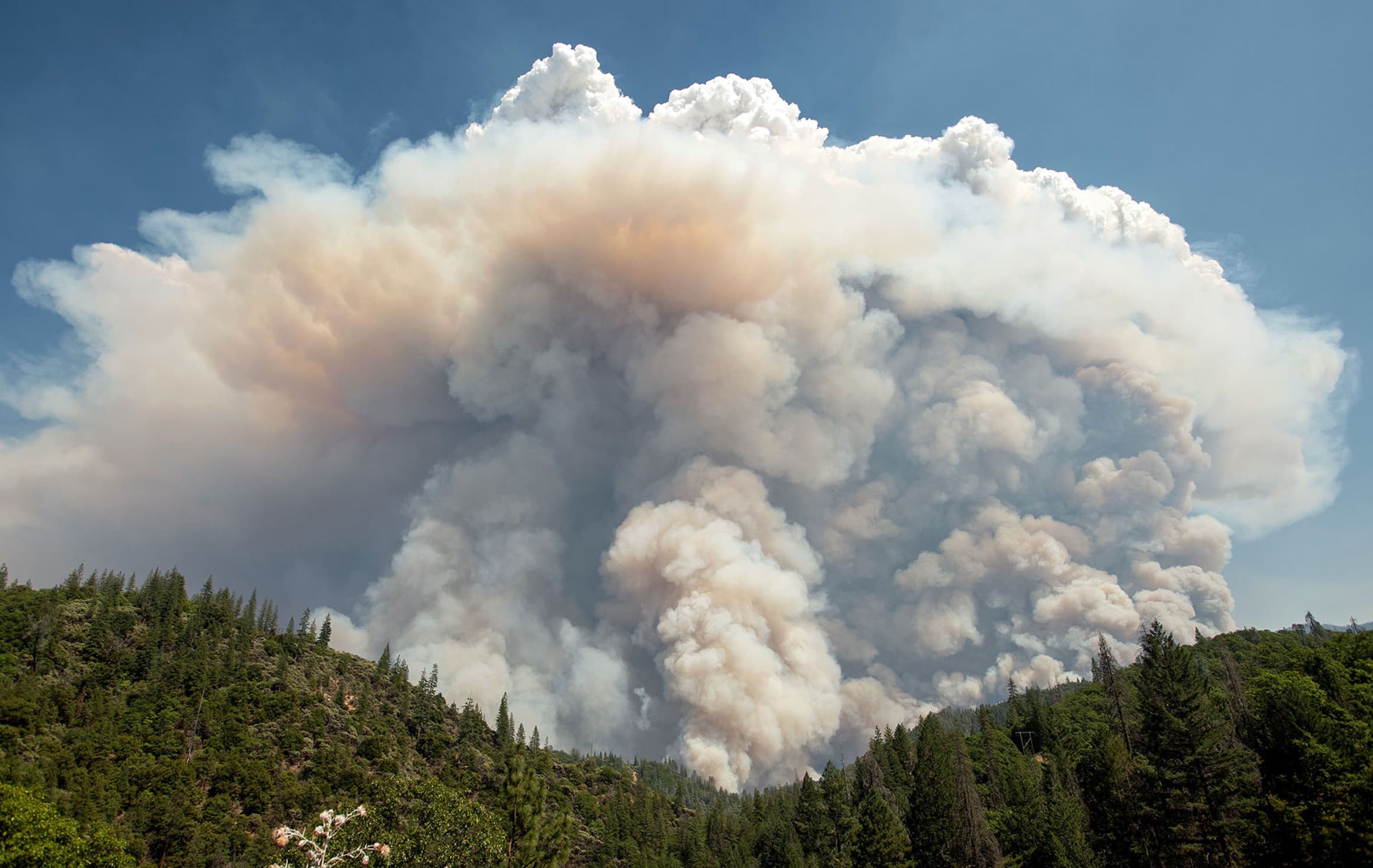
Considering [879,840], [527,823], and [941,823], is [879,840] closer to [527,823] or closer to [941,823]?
[941,823]

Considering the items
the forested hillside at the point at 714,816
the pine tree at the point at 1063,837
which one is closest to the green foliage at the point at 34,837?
the forested hillside at the point at 714,816

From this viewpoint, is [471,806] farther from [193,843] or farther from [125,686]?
[125,686]

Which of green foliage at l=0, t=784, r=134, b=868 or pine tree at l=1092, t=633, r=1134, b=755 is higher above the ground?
pine tree at l=1092, t=633, r=1134, b=755

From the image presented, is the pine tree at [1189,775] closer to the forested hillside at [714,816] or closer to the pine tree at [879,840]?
the forested hillside at [714,816]

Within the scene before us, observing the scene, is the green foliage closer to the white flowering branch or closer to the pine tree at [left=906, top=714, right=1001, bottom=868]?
the white flowering branch

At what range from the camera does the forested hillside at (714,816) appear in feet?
167

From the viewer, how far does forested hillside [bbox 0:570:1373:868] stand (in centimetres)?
5091

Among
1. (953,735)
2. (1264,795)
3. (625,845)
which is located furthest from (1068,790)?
(625,845)

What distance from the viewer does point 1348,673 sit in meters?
82.8

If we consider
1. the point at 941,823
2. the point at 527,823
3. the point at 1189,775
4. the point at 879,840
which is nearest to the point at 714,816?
the point at 879,840

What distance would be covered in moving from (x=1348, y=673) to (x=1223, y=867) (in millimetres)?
36398

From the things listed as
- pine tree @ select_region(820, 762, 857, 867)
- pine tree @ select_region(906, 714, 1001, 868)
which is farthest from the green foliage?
pine tree @ select_region(820, 762, 857, 867)

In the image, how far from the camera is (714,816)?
200m

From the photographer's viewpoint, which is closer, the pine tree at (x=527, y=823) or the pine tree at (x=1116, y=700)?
the pine tree at (x=527, y=823)
